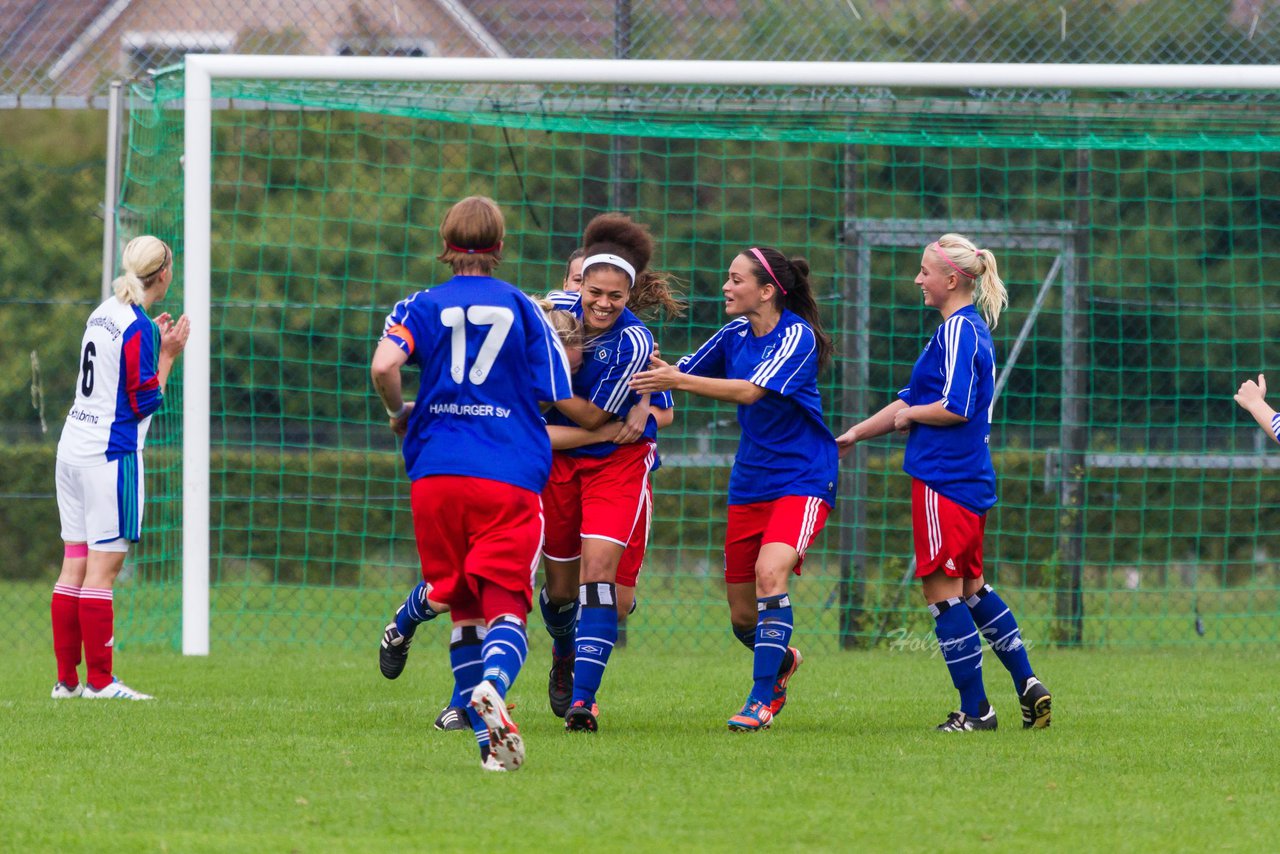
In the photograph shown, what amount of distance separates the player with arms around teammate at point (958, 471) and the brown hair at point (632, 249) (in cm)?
102

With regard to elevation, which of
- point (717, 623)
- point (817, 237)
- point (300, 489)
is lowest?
point (717, 623)

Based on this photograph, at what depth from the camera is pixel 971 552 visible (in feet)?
19.9

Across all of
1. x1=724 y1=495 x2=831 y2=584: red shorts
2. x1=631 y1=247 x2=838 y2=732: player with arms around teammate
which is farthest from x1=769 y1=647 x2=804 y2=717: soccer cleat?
x1=724 y1=495 x2=831 y2=584: red shorts

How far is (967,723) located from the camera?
20.0 ft

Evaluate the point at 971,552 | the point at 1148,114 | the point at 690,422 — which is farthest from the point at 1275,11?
the point at 971,552

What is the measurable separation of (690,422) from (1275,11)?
5.10 meters

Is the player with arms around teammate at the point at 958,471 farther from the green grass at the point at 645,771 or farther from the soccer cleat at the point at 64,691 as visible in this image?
the soccer cleat at the point at 64,691

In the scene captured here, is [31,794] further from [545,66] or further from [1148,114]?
[1148,114]

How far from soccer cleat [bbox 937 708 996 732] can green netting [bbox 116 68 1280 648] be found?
11.8 feet

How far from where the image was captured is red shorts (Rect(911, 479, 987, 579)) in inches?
235

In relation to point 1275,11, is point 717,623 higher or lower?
lower

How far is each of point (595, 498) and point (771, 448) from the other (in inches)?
27.6

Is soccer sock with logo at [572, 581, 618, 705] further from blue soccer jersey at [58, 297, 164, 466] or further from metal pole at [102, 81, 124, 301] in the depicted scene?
metal pole at [102, 81, 124, 301]

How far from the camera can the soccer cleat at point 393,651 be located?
620cm
